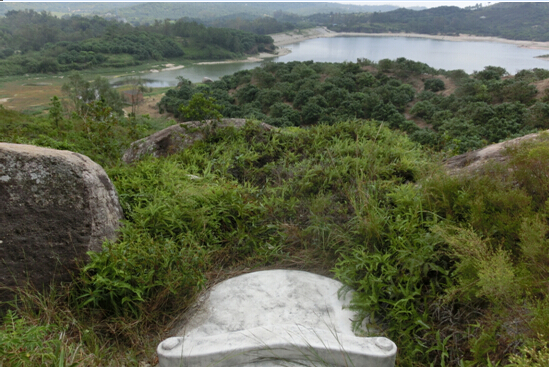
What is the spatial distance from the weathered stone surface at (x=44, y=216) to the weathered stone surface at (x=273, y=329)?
909 millimetres

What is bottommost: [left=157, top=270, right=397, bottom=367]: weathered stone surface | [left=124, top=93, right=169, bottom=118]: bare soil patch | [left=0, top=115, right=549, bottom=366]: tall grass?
[left=124, top=93, right=169, bottom=118]: bare soil patch

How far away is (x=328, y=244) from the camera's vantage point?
2.85 meters

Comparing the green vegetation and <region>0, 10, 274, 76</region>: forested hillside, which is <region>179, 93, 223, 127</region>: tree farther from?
Answer: <region>0, 10, 274, 76</region>: forested hillside

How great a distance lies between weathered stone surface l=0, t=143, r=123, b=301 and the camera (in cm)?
230

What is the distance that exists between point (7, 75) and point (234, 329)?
5997 cm

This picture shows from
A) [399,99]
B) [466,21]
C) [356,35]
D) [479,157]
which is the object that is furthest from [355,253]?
[356,35]

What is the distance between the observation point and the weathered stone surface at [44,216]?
230 cm

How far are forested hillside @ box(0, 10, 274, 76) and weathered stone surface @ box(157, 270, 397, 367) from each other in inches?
2288

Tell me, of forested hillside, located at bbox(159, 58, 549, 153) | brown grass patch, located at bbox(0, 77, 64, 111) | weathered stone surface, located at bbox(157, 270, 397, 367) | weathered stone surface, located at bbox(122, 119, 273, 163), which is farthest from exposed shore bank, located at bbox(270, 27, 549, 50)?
weathered stone surface, located at bbox(157, 270, 397, 367)

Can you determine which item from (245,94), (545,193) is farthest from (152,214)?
(245,94)

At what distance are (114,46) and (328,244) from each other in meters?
65.9

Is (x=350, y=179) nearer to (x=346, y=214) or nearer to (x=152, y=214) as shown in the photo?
(x=346, y=214)

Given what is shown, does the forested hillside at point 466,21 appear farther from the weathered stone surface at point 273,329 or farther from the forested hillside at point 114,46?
the weathered stone surface at point 273,329

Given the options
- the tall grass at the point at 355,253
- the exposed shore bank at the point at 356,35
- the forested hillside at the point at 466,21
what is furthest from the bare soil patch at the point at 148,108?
the forested hillside at the point at 466,21
